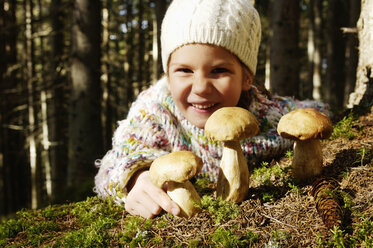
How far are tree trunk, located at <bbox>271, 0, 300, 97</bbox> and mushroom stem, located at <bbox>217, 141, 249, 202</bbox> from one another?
13.2ft

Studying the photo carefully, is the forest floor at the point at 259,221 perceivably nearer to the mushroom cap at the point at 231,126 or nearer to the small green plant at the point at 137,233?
the small green plant at the point at 137,233

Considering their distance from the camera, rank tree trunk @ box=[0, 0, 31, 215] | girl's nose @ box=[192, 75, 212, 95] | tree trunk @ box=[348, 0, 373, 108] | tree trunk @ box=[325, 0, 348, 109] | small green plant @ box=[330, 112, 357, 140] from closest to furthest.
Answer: girl's nose @ box=[192, 75, 212, 95], small green plant @ box=[330, 112, 357, 140], tree trunk @ box=[348, 0, 373, 108], tree trunk @ box=[0, 0, 31, 215], tree trunk @ box=[325, 0, 348, 109]

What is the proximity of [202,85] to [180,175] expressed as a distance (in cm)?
94

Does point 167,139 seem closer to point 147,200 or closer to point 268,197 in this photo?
point 147,200

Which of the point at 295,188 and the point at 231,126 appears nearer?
the point at 231,126

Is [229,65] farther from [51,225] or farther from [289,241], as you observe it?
[51,225]

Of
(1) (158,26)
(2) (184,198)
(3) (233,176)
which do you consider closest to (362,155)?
(3) (233,176)

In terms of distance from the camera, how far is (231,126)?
1870 mm

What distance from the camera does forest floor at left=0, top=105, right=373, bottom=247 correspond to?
5.55 feet

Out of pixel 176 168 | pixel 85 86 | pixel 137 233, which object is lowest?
pixel 137 233

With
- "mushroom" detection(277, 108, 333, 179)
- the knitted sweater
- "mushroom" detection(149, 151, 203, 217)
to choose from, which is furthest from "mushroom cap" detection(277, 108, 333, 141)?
the knitted sweater

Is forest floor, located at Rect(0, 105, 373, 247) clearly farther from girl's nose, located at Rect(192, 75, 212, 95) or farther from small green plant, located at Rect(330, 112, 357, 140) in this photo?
girl's nose, located at Rect(192, 75, 212, 95)

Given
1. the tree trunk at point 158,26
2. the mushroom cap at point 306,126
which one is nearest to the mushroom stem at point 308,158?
the mushroom cap at point 306,126

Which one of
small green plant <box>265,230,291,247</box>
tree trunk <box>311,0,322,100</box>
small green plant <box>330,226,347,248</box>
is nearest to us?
small green plant <box>330,226,347,248</box>
